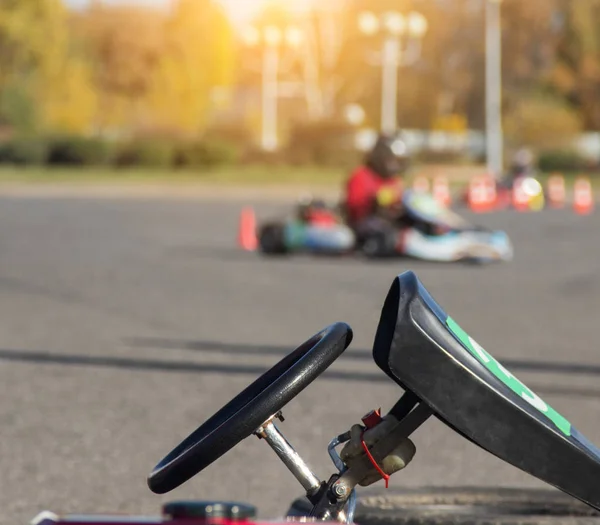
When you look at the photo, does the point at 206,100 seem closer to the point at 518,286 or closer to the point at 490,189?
the point at 490,189

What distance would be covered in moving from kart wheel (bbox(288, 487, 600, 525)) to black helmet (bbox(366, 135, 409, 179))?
12.5 metres

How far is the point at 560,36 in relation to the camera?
78.6 meters

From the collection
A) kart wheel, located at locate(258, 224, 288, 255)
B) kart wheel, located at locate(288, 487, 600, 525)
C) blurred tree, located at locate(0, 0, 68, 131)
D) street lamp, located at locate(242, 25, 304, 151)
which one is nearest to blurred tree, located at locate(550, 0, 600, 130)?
street lamp, located at locate(242, 25, 304, 151)

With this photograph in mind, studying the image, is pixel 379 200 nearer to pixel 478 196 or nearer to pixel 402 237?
pixel 402 237

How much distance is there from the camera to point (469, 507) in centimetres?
348

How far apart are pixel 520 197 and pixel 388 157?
12971mm

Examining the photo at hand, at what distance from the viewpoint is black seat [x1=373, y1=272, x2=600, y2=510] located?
7.27 feet

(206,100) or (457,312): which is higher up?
(457,312)

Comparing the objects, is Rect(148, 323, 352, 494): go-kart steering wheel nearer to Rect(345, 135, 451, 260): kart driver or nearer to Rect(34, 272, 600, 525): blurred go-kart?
Rect(34, 272, 600, 525): blurred go-kart

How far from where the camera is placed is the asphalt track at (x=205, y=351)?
5301mm

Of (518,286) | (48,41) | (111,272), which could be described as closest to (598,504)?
(518,286)

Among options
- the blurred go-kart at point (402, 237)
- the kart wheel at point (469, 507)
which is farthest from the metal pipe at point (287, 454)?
the blurred go-kart at point (402, 237)

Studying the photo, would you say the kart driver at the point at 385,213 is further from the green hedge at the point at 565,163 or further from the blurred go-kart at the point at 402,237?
the green hedge at the point at 565,163

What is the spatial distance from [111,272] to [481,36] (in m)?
69.8
